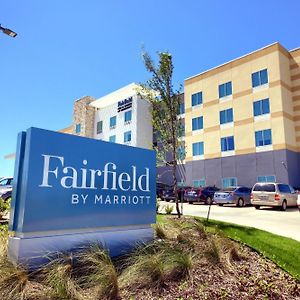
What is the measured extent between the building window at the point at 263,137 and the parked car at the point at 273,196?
1105cm

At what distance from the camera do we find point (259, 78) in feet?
107

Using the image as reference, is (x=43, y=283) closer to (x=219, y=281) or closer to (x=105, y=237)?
(x=105, y=237)

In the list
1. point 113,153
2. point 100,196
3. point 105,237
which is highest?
point 113,153

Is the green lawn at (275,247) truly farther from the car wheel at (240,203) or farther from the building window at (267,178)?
Result: the building window at (267,178)

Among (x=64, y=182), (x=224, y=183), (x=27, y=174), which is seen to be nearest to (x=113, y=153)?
(x=64, y=182)

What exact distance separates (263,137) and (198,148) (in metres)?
8.33

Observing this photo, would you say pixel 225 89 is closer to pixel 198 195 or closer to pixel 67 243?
pixel 198 195

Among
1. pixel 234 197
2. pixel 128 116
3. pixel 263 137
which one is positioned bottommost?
pixel 234 197

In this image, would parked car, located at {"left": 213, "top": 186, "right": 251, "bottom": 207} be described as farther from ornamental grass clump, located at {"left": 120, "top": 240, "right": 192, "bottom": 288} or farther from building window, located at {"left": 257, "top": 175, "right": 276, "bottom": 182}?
ornamental grass clump, located at {"left": 120, "top": 240, "right": 192, "bottom": 288}

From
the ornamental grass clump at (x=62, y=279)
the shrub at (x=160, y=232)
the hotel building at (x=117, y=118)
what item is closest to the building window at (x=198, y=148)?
the hotel building at (x=117, y=118)

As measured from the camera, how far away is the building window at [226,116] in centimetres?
3459

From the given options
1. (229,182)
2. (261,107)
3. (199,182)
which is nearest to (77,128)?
(199,182)

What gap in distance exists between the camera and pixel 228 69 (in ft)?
117

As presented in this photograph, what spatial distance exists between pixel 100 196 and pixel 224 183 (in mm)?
30525
